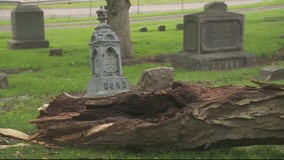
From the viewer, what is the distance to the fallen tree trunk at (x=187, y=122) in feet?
21.2

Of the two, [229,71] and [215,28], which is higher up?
[215,28]

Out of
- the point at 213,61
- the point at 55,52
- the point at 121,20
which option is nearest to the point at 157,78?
the point at 213,61

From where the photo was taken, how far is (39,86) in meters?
13.5

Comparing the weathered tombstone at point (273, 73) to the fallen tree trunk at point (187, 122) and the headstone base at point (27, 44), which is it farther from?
the headstone base at point (27, 44)

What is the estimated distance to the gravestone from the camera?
1648 cm

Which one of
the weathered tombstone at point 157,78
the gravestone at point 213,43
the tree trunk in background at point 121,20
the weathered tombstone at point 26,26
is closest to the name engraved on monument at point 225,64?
the gravestone at point 213,43

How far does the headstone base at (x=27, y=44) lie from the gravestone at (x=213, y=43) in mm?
6812

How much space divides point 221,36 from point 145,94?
10309 millimetres

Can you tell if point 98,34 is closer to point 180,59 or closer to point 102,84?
point 102,84

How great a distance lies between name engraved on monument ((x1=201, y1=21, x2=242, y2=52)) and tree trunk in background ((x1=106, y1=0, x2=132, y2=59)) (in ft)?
9.34

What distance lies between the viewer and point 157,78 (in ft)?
39.9

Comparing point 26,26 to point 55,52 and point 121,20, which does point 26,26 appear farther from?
point 121,20

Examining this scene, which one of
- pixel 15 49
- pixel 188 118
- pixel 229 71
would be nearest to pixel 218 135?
pixel 188 118

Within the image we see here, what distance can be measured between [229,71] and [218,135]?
9.43m
